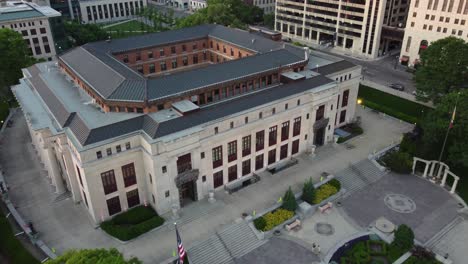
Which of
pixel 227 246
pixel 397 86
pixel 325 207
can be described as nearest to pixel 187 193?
pixel 227 246

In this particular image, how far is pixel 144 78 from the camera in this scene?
6456cm

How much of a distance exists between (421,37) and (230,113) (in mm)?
84006

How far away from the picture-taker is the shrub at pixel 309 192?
196 ft

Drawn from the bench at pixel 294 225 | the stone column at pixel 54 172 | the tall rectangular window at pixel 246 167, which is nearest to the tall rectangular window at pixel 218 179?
the tall rectangular window at pixel 246 167

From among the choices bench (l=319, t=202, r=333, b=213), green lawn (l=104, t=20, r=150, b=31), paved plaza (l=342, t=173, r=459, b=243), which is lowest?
paved plaza (l=342, t=173, r=459, b=243)

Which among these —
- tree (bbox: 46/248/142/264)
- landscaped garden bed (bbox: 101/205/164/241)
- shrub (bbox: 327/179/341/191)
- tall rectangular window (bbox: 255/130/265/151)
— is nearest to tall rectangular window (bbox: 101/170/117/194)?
landscaped garden bed (bbox: 101/205/164/241)

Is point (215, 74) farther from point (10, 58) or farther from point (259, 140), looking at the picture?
point (10, 58)

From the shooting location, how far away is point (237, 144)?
207ft

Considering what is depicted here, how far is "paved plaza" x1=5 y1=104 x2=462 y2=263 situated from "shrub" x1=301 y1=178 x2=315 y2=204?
121 inches

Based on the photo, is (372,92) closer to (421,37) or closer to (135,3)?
(421,37)

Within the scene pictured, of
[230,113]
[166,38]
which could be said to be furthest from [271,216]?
[166,38]

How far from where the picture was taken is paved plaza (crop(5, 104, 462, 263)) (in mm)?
53656

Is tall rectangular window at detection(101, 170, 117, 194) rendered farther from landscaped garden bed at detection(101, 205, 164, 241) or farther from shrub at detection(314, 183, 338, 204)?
shrub at detection(314, 183, 338, 204)

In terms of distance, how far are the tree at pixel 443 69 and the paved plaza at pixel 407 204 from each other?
995 inches
